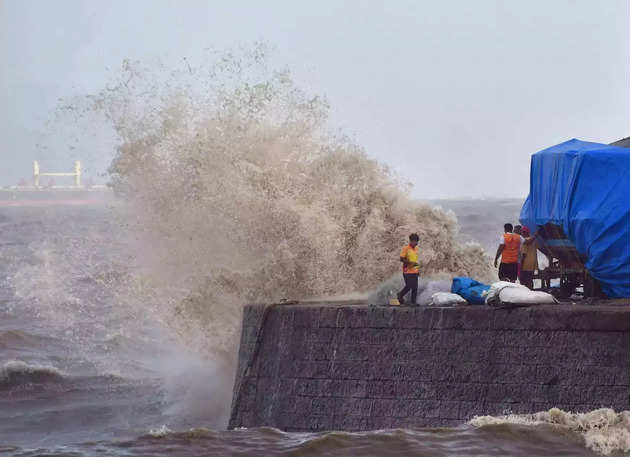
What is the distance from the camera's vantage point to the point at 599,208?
9.50 m

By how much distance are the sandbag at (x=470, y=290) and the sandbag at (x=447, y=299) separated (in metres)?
0.08

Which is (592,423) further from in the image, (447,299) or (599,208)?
(599,208)

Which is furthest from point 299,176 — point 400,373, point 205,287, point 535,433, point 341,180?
point 535,433

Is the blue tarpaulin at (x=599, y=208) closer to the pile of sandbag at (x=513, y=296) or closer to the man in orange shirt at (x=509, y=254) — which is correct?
the man in orange shirt at (x=509, y=254)

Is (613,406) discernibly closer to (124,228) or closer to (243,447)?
(243,447)

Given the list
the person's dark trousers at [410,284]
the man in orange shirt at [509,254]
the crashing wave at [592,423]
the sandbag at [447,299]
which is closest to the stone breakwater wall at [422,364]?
the crashing wave at [592,423]

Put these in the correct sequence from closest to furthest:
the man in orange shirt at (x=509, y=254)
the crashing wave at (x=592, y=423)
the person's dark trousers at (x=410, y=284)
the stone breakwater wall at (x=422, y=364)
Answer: the crashing wave at (x=592, y=423), the stone breakwater wall at (x=422, y=364), the person's dark trousers at (x=410, y=284), the man in orange shirt at (x=509, y=254)

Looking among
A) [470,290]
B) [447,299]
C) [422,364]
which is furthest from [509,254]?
[422,364]

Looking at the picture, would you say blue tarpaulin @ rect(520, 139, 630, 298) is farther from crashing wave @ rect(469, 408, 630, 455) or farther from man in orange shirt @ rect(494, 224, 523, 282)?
crashing wave @ rect(469, 408, 630, 455)

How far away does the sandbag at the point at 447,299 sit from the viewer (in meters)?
9.21

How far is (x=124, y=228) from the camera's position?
1464 centimetres

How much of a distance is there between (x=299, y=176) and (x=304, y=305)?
178 inches

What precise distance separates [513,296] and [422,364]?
0.95 meters

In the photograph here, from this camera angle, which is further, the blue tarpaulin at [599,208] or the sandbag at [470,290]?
the blue tarpaulin at [599,208]
